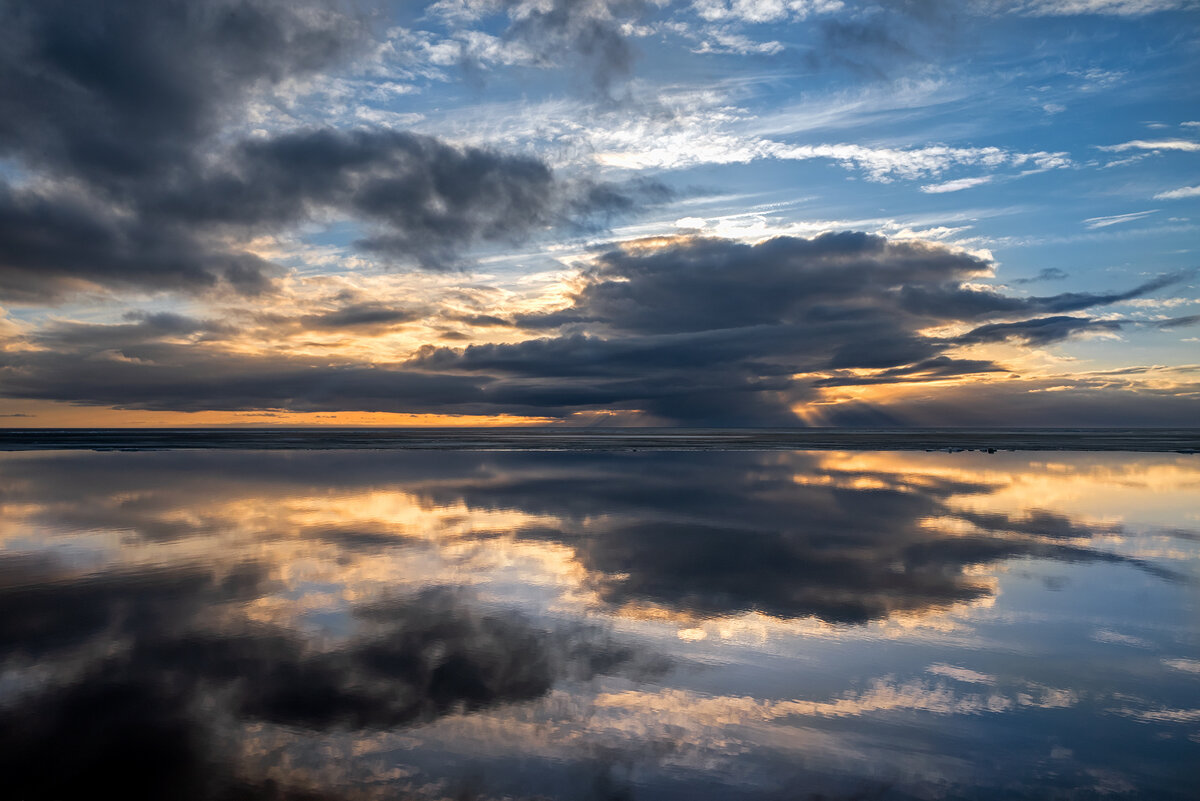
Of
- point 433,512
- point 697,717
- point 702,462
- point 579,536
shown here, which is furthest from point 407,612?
point 702,462

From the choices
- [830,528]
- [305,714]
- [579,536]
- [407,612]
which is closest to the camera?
[305,714]

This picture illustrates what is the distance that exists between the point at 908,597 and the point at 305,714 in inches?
409

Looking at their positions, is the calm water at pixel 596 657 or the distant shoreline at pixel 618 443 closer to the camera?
the calm water at pixel 596 657

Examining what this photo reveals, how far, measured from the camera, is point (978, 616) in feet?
36.6

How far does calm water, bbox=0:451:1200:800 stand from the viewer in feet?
20.8

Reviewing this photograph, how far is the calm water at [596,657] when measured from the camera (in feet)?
20.8

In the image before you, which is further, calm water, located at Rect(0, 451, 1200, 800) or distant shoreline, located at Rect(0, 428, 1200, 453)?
distant shoreline, located at Rect(0, 428, 1200, 453)

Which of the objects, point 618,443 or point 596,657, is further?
point 618,443

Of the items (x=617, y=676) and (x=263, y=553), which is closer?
(x=617, y=676)

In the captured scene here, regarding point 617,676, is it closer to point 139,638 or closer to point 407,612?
point 407,612

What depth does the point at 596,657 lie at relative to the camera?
9.27 m

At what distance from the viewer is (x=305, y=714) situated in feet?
24.3

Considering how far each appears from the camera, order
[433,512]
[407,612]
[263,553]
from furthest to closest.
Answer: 1. [433,512]
2. [263,553]
3. [407,612]

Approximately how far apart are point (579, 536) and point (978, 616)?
10.0 meters
